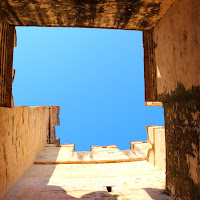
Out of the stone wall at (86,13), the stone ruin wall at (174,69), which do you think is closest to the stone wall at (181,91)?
the stone ruin wall at (174,69)

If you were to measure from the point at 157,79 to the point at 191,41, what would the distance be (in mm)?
1124

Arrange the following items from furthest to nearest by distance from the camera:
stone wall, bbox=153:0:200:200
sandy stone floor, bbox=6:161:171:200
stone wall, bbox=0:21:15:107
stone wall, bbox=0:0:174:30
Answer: stone wall, bbox=0:21:15:107 < sandy stone floor, bbox=6:161:171:200 < stone wall, bbox=0:0:174:30 < stone wall, bbox=153:0:200:200

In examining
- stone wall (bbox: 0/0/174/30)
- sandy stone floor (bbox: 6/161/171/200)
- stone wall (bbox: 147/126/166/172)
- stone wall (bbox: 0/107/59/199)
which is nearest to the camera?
stone wall (bbox: 0/0/174/30)

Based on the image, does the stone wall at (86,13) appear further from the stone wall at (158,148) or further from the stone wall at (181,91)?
the stone wall at (158,148)

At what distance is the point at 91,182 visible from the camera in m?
3.16

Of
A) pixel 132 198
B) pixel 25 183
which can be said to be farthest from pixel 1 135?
pixel 132 198

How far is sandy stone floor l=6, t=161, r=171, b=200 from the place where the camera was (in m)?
2.59

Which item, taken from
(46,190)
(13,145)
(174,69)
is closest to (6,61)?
(13,145)

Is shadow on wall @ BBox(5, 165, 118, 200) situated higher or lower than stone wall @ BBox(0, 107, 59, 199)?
lower

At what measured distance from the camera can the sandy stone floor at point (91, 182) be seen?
8.50 feet

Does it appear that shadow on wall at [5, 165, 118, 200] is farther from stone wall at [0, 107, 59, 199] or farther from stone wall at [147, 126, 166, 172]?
stone wall at [147, 126, 166, 172]

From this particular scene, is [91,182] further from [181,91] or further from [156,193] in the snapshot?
[181,91]

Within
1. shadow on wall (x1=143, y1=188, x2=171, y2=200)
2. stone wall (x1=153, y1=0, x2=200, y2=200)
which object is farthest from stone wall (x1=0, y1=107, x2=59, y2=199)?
stone wall (x1=153, y1=0, x2=200, y2=200)

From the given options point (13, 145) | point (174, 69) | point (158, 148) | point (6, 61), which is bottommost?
point (158, 148)
